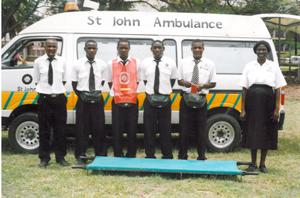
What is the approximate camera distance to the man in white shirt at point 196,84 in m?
6.32

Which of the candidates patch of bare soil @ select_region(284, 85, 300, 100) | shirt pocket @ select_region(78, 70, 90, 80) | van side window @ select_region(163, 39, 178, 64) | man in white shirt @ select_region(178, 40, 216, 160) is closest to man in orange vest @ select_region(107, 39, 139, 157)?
shirt pocket @ select_region(78, 70, 90, 80)

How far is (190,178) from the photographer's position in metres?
5.86

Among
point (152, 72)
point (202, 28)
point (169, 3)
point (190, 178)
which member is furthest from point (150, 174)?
point (169, 3)

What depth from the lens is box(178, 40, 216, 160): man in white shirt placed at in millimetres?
6320

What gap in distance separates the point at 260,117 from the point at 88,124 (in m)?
2.39

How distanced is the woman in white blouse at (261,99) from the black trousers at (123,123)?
5.00ft

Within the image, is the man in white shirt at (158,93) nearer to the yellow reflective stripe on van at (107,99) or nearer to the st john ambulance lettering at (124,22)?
the yellow reflective stripe on van at (107,99)

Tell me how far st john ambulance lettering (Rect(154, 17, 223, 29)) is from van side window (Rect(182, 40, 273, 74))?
276 millimetres

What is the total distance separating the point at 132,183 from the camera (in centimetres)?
560

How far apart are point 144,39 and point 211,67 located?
59.5 inches

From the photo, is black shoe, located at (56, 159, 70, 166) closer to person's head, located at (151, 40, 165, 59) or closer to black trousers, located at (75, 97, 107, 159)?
black trousers, located at (75, 97, 107, 159)

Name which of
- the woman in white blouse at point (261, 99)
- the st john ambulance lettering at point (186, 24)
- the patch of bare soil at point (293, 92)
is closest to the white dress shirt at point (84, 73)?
the st john ambulance lettering at point (186, 24)

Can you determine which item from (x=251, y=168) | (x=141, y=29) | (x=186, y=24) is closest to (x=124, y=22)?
(x=141, y=29)

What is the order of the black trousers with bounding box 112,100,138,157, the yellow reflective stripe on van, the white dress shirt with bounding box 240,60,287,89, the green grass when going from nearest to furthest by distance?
the green grass, the white dress shirt with bounding box 240,60,287,89, the black trousers with bounding box 112,100,138,157, the yellow reflective stripe on van
